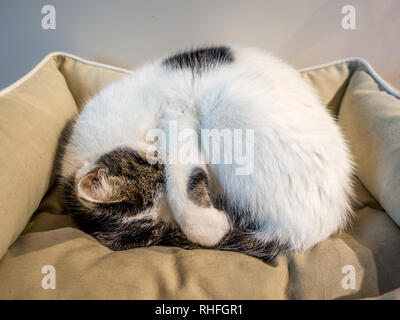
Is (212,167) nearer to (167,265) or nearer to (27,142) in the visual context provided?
(167,265)

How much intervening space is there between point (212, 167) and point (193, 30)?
2.51ft

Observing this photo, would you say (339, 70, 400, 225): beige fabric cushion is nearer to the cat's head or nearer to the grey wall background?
the grey wall background

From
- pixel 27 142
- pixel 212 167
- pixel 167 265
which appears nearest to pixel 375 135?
pixel 212 167

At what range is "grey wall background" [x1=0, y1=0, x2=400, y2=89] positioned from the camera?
120 cm

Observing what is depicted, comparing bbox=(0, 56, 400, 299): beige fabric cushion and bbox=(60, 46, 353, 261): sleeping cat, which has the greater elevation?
bbox=(60, 46, 353, 261): sleeping cat

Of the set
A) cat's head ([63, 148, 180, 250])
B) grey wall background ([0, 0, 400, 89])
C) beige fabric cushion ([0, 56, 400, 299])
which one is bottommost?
beige fabric cushion ([0, 56, 400, 299])

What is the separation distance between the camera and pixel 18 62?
134 cm

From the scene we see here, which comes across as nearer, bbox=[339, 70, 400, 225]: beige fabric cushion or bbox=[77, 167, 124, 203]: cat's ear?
bbox=[77, 167, 124, 203]: cat's ear

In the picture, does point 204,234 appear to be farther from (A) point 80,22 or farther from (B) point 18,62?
(B) point 18,62

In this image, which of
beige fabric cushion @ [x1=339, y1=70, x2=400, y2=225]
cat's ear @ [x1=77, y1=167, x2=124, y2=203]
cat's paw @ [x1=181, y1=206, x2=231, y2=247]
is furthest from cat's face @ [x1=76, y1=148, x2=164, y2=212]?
beige fabric cushion @ [x1=339, y1=70, x2=400, y2=225]

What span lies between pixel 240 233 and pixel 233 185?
13 centimetres

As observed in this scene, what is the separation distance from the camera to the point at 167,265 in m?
0.68

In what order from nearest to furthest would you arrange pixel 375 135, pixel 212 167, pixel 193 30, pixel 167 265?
1. pixel 167 265
2. pixel 212 167
3. pixel 375 135
4. pixel 193 30

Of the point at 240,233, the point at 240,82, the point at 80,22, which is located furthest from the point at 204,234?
the point at 80,22
